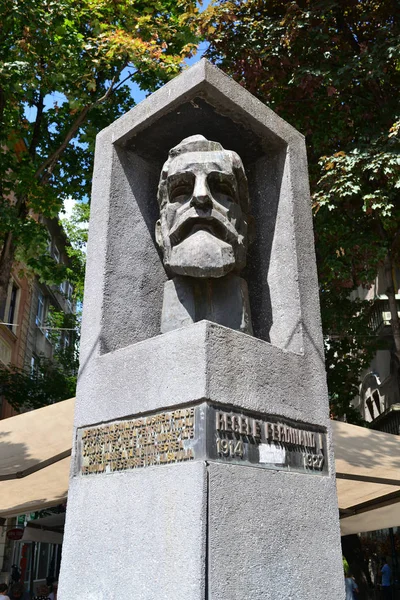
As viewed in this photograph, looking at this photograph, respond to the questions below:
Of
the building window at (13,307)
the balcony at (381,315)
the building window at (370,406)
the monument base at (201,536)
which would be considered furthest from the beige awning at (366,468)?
the building window at (370,406)

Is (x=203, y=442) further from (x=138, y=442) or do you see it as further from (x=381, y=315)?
(x=381, y=315)

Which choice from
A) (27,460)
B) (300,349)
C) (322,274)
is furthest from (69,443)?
(322,274)

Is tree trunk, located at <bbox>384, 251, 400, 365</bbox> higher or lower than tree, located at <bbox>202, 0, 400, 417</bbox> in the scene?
lower

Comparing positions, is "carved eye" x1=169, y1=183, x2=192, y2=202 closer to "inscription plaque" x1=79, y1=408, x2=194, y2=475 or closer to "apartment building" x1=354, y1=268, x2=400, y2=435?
"inscription plaque" x1=79, y1=408, x2=194, y2=475

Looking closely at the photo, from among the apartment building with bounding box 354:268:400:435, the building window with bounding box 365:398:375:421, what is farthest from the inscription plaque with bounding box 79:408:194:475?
the building window with bounding box 365:398:375:421

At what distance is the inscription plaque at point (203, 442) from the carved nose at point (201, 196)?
4.60 feet

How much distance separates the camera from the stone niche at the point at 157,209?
4.02 m

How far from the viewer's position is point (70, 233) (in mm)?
25516

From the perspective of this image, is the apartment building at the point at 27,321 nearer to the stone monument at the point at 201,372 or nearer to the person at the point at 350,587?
the person at the point at 350,587

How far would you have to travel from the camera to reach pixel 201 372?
10.1 ft

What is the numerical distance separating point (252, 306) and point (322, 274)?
306 inches

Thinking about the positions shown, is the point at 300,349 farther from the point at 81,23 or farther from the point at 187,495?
the point at 81,23

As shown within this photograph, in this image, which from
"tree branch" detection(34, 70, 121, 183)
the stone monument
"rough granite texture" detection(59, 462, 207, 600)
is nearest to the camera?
"rough granite texture" detection(59, 462, 207, 600)

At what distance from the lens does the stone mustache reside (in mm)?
3895
